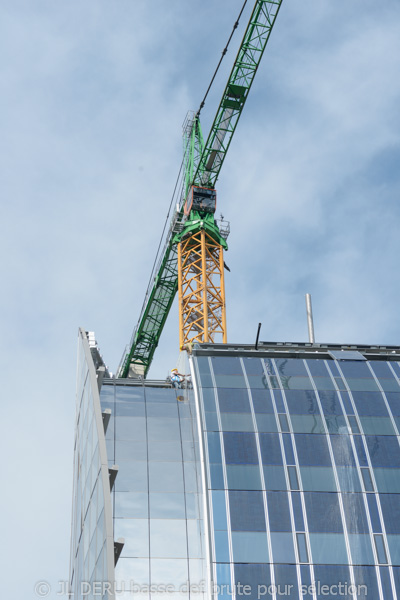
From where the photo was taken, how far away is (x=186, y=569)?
5881cm

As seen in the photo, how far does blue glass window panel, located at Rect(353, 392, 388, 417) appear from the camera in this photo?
216 feet

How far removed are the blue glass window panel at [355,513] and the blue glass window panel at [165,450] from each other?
444 inches

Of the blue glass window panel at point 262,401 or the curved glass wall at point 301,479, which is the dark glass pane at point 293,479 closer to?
the curved glass wall at point 301,479

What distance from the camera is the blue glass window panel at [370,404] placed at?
216 ft

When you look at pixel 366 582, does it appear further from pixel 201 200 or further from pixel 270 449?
pixel 201 200

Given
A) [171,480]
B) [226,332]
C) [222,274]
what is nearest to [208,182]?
[222,274]

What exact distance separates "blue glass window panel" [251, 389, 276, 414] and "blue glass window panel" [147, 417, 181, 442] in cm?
552

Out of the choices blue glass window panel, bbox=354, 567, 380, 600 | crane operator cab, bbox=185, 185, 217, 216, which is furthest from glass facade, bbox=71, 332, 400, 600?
crane operator cab, bbox=185, 185, 217, 216

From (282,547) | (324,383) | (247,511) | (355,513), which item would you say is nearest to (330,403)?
(324,383)

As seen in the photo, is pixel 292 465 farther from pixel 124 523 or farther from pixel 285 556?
pixel 124 523

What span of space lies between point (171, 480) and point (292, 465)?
780 cm

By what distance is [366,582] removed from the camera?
5678cm

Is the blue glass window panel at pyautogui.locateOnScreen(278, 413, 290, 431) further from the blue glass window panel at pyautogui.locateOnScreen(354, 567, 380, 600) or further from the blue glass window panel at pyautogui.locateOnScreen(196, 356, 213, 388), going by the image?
the blue glass window panel at pyautogui.locateOnScreen(354, 567, 380, 600)

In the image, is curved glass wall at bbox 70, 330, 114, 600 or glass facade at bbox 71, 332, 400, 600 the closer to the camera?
curved glass wall at bbox 70, 330, 114, 600
